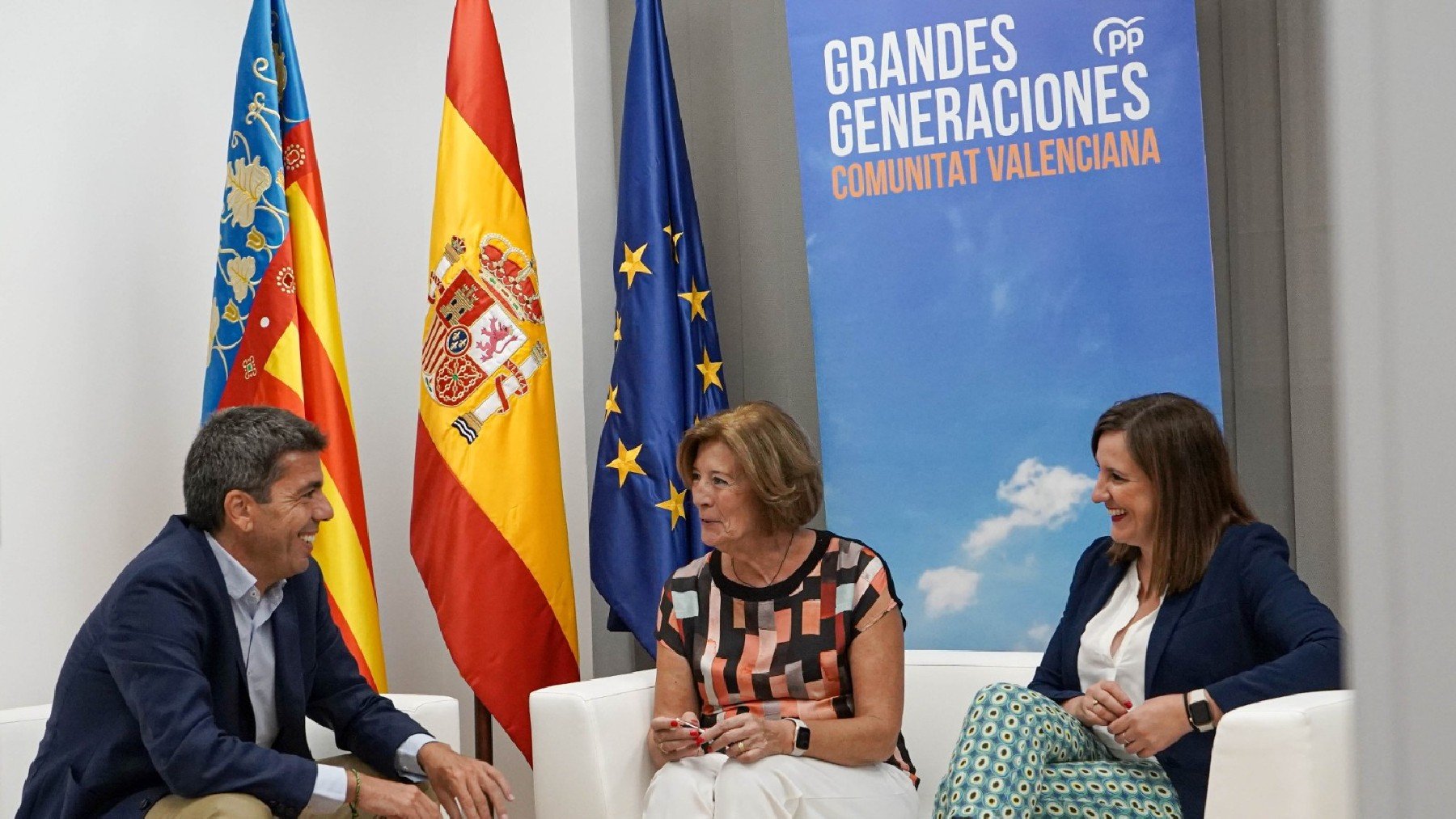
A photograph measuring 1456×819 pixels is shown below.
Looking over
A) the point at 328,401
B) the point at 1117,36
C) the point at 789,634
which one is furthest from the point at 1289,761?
the point at 328,401

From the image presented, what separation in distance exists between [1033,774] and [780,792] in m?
0.48

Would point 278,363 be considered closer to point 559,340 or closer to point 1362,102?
point 559,340

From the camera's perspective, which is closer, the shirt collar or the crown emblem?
the shirt collar

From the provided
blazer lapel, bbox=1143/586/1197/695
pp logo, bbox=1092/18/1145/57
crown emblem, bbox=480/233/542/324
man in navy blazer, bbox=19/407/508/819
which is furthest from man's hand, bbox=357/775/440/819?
pp logo, bbox=1092/18/1145/57

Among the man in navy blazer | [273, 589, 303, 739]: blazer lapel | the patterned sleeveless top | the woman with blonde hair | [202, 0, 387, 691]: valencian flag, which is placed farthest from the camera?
[202, 0, 387, 691]: valencian flag

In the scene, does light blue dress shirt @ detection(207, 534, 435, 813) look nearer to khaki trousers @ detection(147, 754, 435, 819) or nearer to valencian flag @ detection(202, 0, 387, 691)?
khaki trousers @ detection(147, 754, 435, 819)

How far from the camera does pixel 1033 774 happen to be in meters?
2.29

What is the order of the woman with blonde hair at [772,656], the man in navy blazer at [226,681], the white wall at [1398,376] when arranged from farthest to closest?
the woman with blonde hair at [772,656], the man in navy blazer at [226,681], the white wall at [1398,376]

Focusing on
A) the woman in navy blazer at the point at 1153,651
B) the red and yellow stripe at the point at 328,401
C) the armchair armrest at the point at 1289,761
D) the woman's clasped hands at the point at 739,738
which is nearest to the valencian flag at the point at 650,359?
the red and yellow stripe at the point at 328,401

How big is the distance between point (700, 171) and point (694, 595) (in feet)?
5.54

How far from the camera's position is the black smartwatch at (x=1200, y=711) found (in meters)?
2.29

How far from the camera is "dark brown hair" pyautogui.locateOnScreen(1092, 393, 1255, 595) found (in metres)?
2.50

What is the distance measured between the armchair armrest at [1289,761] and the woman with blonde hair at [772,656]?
0.69 meters

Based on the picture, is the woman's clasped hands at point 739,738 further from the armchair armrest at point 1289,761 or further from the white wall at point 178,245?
the white wall at point 178,245
